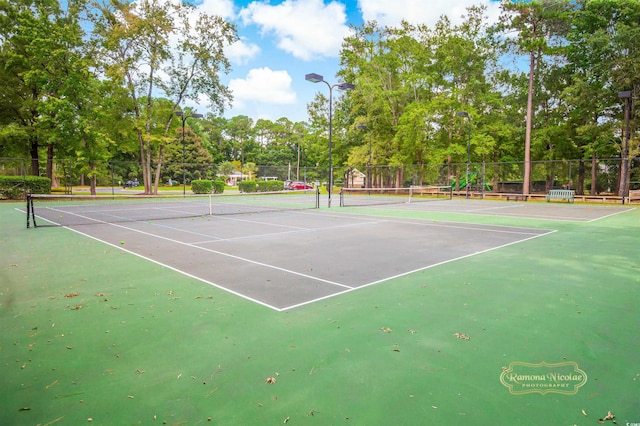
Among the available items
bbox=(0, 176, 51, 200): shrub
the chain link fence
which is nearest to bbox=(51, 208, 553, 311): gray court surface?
bbox=(0, 176, 51, 200): shrub

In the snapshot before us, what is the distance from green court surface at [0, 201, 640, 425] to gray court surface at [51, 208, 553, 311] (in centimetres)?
42

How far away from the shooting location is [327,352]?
3244 mm

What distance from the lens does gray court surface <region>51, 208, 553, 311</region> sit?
214 inches

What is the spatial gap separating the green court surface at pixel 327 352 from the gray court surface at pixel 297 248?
422mm

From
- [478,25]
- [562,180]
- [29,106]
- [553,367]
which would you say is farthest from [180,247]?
[478,25]

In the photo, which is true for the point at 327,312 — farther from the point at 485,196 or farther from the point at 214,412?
the point at 485,196

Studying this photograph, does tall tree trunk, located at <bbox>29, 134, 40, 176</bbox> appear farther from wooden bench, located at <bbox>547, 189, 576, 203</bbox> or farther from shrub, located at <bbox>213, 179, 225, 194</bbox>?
wooden bench, located at <bbox>547, 189, 576, 203</bbox>

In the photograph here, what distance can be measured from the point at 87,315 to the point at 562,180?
3544 centimetres

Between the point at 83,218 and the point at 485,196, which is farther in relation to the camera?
the point at 485,196

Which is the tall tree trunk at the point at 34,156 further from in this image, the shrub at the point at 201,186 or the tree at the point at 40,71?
the shrub at the point at 201,186

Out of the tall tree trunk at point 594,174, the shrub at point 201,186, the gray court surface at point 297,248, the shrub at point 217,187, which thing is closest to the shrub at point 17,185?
the shrub at point 201,186

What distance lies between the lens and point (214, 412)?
7.84 feet

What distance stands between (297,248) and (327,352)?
4.96 m

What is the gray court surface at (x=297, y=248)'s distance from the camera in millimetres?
5441
